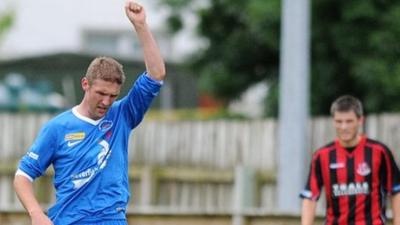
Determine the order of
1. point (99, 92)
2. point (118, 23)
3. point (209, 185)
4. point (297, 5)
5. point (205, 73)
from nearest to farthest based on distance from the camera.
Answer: point (99, 92)
point (297, 5)
point (209, 185)
point (205, 73)
point (118, 23)

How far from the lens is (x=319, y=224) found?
12.1 metres

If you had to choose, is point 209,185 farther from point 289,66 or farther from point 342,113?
point 342,113

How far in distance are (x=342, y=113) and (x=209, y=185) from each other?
806 cm

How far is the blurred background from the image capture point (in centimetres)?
1401

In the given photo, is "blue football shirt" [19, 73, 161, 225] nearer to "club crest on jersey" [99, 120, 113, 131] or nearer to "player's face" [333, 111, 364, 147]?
"club crest on jersey" [99, 120, 113, 131]

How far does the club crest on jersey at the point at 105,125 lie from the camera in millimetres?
7605

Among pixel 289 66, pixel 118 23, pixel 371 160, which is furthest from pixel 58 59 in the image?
pixel 371 160

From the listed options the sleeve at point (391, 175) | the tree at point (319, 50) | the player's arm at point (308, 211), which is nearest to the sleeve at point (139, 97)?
the player's arm at point (308, 211)

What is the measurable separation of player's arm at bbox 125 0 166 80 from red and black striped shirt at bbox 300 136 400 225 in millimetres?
2476

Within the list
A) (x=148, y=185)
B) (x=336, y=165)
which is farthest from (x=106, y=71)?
(x=148, y=185)

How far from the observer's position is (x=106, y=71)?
7.38 metres

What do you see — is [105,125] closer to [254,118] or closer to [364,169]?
[364,169]

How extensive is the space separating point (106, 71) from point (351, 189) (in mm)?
2922

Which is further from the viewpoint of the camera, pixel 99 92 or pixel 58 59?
pixel 58 59
